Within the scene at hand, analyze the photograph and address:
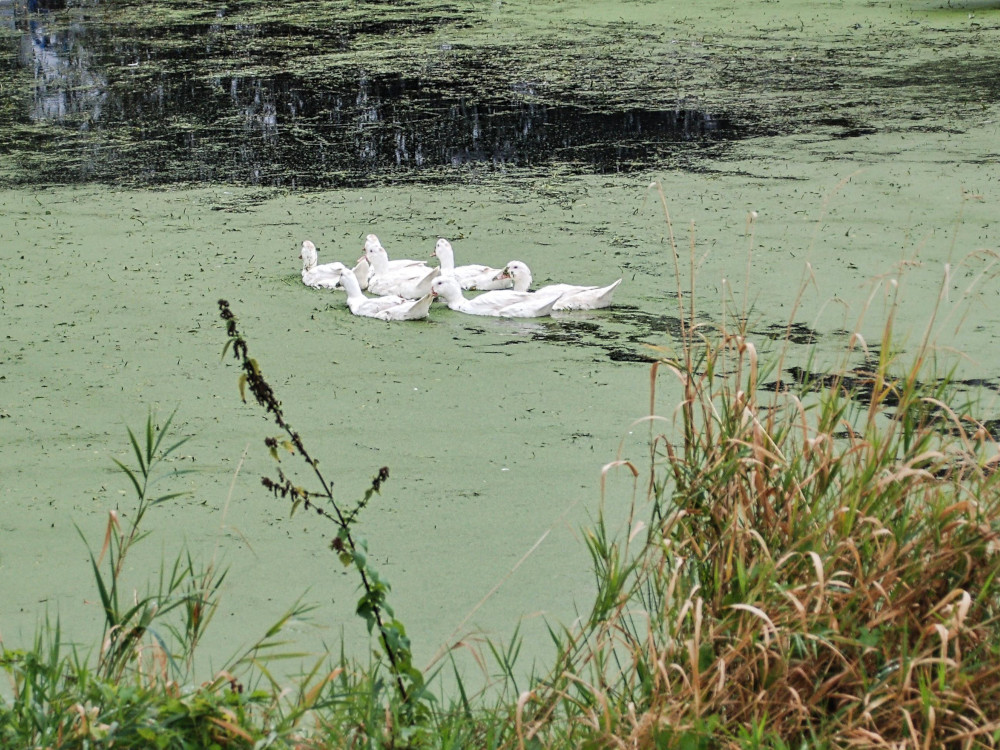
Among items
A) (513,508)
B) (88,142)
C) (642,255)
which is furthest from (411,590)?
(88,142)

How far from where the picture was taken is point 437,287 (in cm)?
436

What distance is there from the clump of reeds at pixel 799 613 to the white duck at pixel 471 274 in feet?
7.82

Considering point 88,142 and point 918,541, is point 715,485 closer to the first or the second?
point 918,541

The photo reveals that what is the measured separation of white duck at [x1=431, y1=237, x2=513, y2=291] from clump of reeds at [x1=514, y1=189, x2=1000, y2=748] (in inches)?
93.9

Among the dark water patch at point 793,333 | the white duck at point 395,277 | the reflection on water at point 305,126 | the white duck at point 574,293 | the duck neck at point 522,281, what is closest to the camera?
the dark water patch at point 793,333

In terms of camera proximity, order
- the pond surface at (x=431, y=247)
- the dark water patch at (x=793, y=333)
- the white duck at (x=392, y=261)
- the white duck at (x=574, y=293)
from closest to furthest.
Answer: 1. the pond surface at (x=431, y=247)
2. the dark water patch at (x=793, y=333)
3. the white duck at (x=574, y=293)
4. the white duck at (x=392, y=261)

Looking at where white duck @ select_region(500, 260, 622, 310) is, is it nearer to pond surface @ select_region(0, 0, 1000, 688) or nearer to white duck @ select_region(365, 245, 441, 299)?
pond surface @ select_region(0, 0, 1000, 688)

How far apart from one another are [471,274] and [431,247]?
468mm

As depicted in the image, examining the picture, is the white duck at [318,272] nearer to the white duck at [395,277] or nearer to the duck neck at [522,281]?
the white duck at [395,277]

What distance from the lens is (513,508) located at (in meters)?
3.02

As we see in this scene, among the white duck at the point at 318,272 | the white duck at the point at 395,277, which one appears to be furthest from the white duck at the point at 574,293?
Answer: the white duck at the point at 318,272

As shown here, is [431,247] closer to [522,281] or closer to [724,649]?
[522,281]

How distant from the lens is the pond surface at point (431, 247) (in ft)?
9.53

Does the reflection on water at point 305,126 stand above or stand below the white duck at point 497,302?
above
